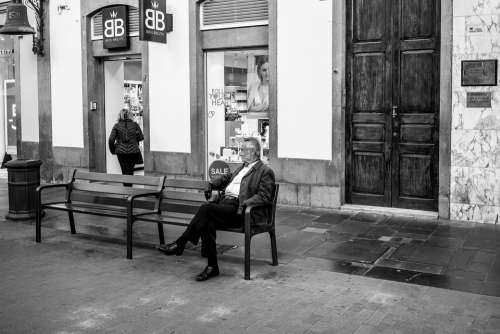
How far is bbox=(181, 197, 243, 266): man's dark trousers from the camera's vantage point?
6.32 meters

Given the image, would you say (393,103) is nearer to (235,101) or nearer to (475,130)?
(475,130)

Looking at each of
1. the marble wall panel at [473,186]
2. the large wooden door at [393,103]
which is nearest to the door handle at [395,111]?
the large wooden door at [393,103]

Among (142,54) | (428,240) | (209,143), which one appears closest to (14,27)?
(142,54)

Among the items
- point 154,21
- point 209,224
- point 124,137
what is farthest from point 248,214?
point 124,137

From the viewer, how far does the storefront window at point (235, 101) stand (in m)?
11.6

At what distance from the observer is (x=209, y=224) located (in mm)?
6383

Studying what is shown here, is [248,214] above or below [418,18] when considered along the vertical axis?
below

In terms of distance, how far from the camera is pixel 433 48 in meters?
9.44

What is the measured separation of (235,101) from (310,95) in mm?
2017

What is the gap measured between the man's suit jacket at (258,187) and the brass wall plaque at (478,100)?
12.5 feet

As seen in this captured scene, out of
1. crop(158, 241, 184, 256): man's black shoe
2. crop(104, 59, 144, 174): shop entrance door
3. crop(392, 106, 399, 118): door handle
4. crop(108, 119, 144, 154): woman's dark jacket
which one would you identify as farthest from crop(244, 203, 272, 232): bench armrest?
crop(104, 59, 144, 174): shop entrance door

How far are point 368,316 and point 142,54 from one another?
8836 mm

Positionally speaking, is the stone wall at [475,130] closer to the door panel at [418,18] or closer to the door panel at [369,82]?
→ the door panel at [418,18]

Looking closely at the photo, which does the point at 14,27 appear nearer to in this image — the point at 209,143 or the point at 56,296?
the point at 209,143
